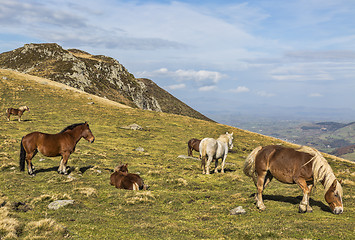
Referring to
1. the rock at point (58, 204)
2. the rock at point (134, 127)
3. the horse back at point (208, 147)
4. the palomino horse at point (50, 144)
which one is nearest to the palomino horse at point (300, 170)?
the horse back at point (208, 147)

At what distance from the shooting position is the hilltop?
9538 centimetres

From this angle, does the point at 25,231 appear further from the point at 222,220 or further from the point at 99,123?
the point at 99,123

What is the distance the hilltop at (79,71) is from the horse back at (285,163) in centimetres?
8986

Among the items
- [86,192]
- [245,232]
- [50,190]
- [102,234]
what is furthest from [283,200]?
[50,190]

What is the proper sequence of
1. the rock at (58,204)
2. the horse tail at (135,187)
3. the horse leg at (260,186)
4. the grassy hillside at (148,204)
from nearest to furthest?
the grassy hillside at (148,204) → the rock at (58,204) → the horse leg at (260,186) → the horse tail at (135,187)

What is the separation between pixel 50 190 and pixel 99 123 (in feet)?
101

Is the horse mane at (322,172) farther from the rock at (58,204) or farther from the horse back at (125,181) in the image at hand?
the rock at (58,204)

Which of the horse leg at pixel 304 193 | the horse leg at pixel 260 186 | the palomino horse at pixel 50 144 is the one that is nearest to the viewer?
the horse leg at pixel 304 193

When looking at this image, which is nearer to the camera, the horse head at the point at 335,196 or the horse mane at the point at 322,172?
the horse head at the point at 335,196

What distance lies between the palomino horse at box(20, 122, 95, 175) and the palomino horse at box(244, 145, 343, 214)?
40.6 ft

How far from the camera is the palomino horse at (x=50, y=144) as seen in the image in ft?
54.4

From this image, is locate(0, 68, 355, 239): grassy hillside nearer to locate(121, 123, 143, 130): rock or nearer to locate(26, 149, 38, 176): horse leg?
locate(26, 149, 38, 176): horse leg

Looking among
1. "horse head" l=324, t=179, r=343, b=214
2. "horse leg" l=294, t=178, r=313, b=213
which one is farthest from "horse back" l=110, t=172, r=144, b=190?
"horse head" l=324, t=179, r=343, b=214

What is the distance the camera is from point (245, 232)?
29.4ft
